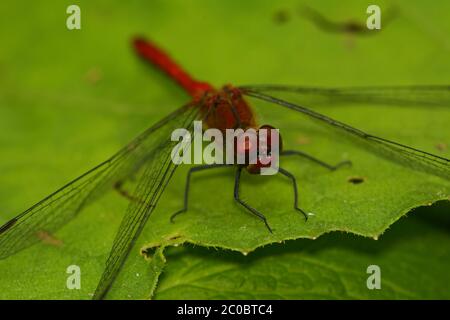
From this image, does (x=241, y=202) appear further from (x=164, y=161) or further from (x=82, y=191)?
(x=82, y=191)

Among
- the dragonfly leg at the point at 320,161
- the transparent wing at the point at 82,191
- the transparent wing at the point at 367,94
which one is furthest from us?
the transparent wing at the point at 367,94

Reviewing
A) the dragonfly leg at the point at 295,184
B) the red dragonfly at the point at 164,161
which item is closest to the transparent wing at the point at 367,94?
the red dragonfly at the point at 164,161

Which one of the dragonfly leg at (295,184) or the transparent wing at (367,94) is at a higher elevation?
the transparent wing at (367,94)

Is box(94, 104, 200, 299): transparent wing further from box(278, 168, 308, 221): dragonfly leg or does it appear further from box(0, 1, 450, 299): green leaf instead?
box(278, 168, 308, 221): dragonfly leg

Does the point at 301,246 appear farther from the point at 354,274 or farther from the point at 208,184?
the point at 208,184

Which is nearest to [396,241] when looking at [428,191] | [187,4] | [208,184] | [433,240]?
[433,240]

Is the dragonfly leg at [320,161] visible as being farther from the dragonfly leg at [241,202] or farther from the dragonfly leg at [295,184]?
the dragonfly leg at [241,202]

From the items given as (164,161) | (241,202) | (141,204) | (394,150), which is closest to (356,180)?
(394,150)
